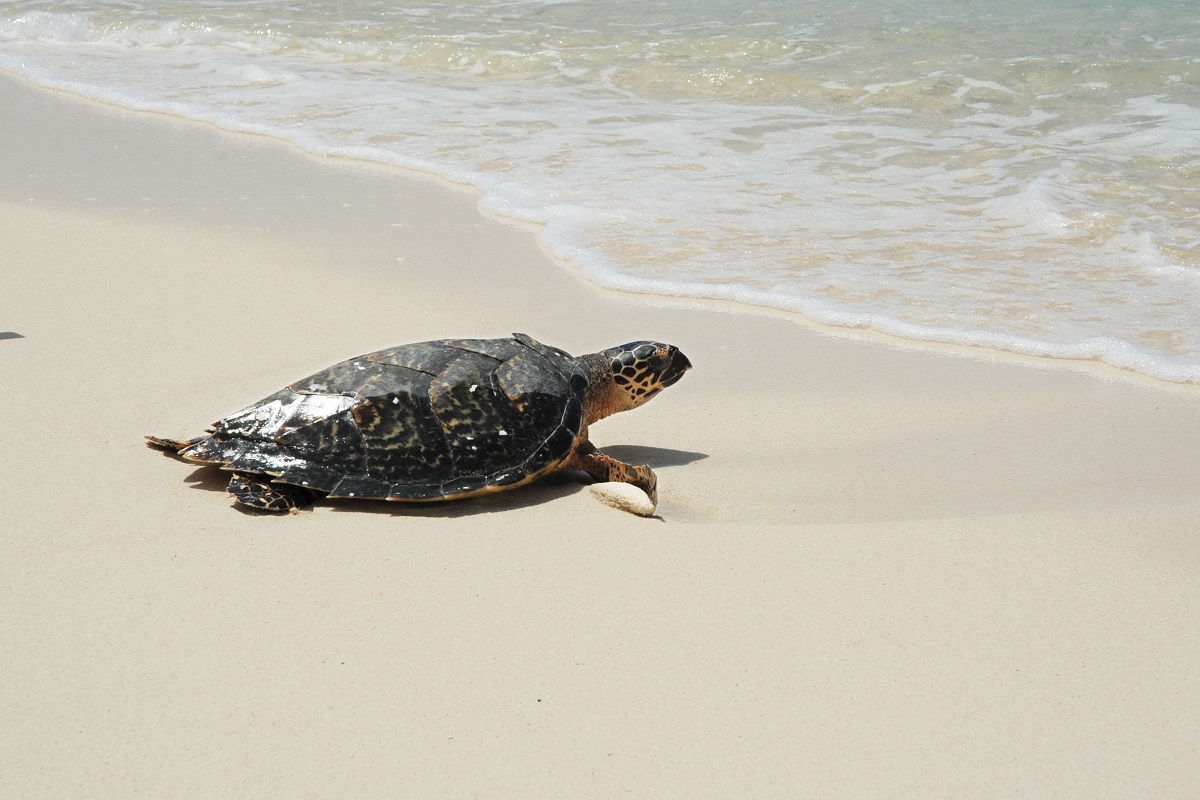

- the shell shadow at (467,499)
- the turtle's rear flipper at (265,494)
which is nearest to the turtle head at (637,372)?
the shell shadow at (467,499)

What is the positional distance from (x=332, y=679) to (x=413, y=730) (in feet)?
0.88

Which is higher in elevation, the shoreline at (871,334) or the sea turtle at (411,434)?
the sea turtle at (411,434)

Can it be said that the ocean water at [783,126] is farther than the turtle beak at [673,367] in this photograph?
Yes

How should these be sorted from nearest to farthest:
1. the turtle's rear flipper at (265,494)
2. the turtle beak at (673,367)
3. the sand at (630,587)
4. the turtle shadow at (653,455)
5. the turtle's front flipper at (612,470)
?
1. the sand at (630,587)
2. the turtle's rear flipper at (265,494)
3. the turtle's front flipper at (612,470)
4. the turtle shadow at (653,455)
5. the turtle beak at (673,367)

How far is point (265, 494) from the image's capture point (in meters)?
3.43

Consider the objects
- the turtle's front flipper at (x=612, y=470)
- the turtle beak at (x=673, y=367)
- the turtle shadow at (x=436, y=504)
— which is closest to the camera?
the turtle shadow at (x=436, y=504)

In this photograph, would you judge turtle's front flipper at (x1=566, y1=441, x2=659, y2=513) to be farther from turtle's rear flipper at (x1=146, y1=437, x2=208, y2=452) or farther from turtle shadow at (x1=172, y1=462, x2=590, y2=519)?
turtle's rear flipper at (x1=146, y1=437, x2=208, y2=452)

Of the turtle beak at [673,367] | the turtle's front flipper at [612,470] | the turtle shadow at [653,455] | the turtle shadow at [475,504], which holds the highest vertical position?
the turtle beak at [673,367]

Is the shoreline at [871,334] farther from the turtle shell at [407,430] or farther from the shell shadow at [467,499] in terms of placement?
the turtle shell at [407,430]

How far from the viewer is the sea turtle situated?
347cm

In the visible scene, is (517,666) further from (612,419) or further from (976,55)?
(976,55)

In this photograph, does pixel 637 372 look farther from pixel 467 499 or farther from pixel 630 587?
pixel 630 587

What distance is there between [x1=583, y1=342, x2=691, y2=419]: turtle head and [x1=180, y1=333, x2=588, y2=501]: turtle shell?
0.37 metres

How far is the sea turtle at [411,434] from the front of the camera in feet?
11.4
